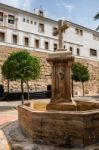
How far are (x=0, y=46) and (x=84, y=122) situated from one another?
23520 mm

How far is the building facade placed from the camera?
30.6 meters

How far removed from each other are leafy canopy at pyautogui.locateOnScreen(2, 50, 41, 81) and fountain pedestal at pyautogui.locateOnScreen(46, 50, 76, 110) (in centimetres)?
944

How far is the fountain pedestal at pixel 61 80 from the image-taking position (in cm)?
918

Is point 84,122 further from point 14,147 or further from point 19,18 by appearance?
Answer: point 19,18

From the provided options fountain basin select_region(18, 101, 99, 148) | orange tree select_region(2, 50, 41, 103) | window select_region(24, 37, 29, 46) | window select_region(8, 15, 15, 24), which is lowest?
fountain basin select_region(18, 101, 99, 148)

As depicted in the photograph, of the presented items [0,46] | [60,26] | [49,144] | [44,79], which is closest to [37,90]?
[44,79]

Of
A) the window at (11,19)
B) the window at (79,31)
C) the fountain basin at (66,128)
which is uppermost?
the window at (79,31)

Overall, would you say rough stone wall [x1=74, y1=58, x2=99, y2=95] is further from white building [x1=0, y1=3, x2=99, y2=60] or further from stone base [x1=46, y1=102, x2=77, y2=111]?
stone base [x1=46, y1=102, x2=77, y2=111]

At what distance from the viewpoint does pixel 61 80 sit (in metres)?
9.33

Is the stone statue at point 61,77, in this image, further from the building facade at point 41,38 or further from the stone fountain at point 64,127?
the building facade at point 41,38

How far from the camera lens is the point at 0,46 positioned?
29.2 m

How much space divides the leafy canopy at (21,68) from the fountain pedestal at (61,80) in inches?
372

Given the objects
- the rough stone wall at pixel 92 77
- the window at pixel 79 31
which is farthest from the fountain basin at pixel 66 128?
the window at pixel 79 31

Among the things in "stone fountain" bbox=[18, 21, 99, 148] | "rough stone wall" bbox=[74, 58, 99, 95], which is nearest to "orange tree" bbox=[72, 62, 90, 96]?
"rough stone wall" bbox=[74, 58, 99, 95]
